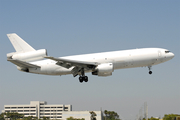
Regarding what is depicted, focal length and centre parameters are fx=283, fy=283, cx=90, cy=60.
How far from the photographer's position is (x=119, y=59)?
5325 cm

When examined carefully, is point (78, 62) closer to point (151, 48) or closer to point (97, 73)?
point (97, 73)

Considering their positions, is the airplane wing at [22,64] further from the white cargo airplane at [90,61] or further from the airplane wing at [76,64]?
the airplane wing at [76,64]

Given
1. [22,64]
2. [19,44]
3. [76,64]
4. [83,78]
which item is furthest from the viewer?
[19,44]

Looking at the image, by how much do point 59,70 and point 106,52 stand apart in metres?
9.75

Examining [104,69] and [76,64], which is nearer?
[104,69]

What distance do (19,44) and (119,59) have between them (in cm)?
2141

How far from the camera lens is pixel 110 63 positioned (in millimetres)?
52750

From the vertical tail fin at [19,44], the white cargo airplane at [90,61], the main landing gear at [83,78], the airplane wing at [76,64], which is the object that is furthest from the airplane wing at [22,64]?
the main landing gear at [83,78]

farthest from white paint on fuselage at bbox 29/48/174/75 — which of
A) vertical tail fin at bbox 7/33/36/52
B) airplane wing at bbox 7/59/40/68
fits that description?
vertical tail fin at bbox 7/33/36/52

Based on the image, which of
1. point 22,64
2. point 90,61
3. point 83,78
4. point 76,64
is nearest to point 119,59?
point 90,61

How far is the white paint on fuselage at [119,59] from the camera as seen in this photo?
5339 centimetres

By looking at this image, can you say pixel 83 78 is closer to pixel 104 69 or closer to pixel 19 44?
pixel 104 69

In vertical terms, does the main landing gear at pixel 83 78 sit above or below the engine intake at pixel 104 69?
below

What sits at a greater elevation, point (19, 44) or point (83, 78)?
point (19, 44)
